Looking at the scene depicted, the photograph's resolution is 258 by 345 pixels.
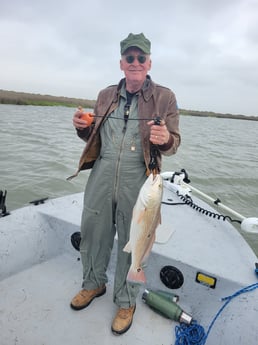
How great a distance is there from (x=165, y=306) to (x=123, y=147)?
179 cm

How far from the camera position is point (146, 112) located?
2.35 m

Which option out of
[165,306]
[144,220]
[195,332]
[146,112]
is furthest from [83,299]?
[146,112]

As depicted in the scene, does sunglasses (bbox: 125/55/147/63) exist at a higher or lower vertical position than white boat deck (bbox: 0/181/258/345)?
higher

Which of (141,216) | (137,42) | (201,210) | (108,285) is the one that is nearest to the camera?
(141,216)

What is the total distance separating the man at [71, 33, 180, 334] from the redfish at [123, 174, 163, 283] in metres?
0.38

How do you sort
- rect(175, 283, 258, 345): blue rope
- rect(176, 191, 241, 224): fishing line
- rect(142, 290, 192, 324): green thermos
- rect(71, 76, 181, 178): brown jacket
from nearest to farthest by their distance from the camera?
rect(71, 76, 181, 178): brown jacket
rect(175, 283, 258, 345): blue rope
rect(142, 290, 192, 324): green thermos
rect(176, 191, 241, 224): fishing line

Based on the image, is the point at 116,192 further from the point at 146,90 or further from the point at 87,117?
the point at 146,90

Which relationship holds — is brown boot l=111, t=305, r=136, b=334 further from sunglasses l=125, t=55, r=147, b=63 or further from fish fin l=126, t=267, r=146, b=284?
sunglasses l=125, t=55, r=147, b=63

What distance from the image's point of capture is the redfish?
1.83 metres

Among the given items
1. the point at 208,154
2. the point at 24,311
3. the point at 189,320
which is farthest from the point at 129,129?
the point at 208,154

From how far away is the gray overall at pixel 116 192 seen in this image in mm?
2369

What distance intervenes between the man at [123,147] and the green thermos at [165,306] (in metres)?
0.31

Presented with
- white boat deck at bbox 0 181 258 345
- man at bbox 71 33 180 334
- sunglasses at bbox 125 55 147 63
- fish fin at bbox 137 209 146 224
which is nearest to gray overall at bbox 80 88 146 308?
man at bbox 71 33 180 334

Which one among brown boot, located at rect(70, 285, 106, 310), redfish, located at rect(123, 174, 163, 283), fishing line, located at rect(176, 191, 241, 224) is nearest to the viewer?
redfish, located at rect(123, 174, 163, 283)
